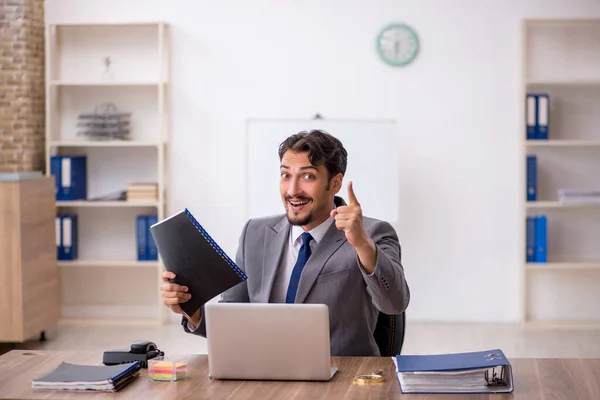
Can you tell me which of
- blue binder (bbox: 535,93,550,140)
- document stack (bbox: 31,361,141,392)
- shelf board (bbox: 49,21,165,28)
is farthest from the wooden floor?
document stack (bbox: 31,361,141,392)

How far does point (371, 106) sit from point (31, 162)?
2.54m

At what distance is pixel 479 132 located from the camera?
22.1ft

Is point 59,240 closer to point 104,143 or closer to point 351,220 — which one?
point 104,143

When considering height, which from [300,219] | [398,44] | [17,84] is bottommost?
[300,219]

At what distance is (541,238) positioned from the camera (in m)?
6.54

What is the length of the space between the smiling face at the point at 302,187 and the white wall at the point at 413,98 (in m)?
3.71

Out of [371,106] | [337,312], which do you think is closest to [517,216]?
Result: [371,106]

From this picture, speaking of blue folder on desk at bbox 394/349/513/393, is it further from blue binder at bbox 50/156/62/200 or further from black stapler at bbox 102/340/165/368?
blue binder at bbox 50/156/62/200

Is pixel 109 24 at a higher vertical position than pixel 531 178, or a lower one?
higher

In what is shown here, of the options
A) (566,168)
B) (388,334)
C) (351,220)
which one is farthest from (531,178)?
(351,220)

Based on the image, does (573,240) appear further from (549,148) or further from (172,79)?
(172,79)

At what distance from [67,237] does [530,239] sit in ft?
11.2

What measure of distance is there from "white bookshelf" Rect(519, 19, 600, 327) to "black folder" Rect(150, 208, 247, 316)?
436 centimetres

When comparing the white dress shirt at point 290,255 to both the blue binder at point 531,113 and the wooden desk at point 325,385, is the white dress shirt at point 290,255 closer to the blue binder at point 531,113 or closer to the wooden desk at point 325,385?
the wooden desk at point 325,385
